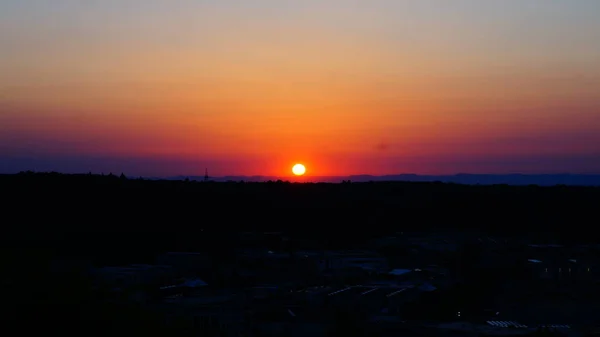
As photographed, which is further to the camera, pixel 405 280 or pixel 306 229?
pixel 306 229

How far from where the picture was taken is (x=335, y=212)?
49.4 metres

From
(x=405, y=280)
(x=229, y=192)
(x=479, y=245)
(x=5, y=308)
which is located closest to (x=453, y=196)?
(x=229, y=192)

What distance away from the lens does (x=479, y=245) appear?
3003 cm

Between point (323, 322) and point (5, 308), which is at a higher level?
point (5, 308)

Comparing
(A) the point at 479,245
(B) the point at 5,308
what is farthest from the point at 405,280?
(B) the point at 5,308

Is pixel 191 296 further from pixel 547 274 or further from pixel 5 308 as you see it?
pixel 547 274

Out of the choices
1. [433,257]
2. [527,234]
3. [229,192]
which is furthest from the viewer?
[229,192]

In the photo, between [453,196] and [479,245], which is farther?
[453,196]

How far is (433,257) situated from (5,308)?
2018 centimetres

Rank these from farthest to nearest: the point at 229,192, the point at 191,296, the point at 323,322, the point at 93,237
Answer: the point at 229,192 < the point at 93,237 < the point at 191,296 < the point at 323,322

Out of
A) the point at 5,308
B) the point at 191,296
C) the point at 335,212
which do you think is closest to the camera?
the point at 5,308

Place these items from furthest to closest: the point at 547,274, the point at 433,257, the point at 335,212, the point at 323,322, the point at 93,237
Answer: the point at 335,212, the point at 93,237, the point at 433,257, the point at 547,274, the point at 323,322

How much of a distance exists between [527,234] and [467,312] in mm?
24344

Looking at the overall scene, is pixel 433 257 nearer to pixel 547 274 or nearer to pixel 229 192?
pixel 547 274
